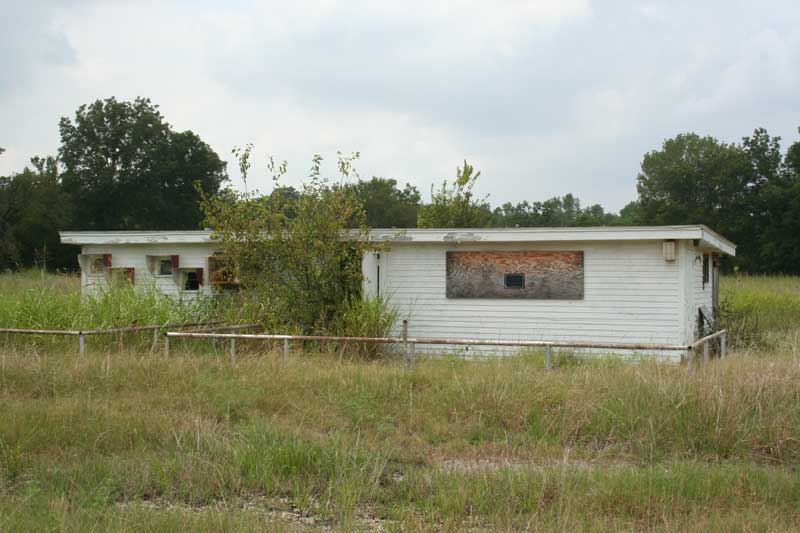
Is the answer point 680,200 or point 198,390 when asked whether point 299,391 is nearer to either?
point 198,390

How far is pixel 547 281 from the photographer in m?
14.8

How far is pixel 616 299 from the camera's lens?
14.4 meters

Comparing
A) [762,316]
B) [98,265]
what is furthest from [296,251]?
[762,316]

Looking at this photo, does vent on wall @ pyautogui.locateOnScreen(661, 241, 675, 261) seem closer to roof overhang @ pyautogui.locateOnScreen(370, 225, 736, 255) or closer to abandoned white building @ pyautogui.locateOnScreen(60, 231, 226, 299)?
roof overhang @ pyautogui.locateOnScreen(370, 225, 736, 255)

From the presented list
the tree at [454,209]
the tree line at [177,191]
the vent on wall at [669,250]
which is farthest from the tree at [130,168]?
the vent on wall at [669,250]

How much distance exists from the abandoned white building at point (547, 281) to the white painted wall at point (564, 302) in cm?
2

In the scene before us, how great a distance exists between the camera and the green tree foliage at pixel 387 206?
5981 cm

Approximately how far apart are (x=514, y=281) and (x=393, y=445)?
25.1 ft

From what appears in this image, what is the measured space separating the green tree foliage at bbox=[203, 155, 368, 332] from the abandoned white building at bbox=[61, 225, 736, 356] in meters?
0.68

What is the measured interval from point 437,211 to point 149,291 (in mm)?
12495

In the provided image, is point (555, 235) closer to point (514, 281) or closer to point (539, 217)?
point (514, 281)

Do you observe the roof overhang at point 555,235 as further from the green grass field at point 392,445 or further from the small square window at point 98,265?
the small square window at point 98,265

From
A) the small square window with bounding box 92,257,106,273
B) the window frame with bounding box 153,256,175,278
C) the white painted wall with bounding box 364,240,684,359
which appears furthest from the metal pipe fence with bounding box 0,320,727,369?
the small square window with bounding box 92,257,106,273

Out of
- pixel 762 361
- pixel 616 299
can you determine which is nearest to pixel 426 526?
pixel 762 361
